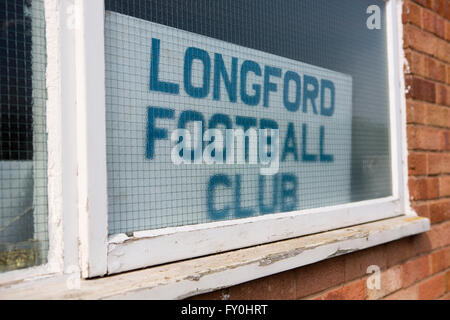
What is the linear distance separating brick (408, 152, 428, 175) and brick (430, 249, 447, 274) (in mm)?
429

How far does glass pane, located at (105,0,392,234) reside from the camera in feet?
3.55

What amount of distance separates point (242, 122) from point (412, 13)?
46.9 inches

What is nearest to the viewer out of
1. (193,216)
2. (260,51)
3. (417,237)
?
(193,216)

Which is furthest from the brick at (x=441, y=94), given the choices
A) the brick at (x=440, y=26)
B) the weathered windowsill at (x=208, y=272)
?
the weathered windowsill at (x=208, y=272)

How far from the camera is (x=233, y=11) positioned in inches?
53.2

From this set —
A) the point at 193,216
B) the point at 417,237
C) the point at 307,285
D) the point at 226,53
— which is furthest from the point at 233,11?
the point at 417,237

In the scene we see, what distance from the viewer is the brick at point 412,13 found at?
6.42ft

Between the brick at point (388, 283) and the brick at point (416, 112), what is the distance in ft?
2.24

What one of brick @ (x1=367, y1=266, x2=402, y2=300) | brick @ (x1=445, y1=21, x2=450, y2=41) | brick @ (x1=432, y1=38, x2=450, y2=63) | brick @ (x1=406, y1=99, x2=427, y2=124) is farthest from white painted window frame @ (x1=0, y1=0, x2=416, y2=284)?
brick @ (x1=445, y1=21, x2=450, y2=41)

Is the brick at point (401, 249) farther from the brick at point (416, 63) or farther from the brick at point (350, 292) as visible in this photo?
the brick at point (416, 63)

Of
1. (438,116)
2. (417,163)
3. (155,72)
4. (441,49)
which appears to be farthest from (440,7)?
(155,72)

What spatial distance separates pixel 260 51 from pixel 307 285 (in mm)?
814
